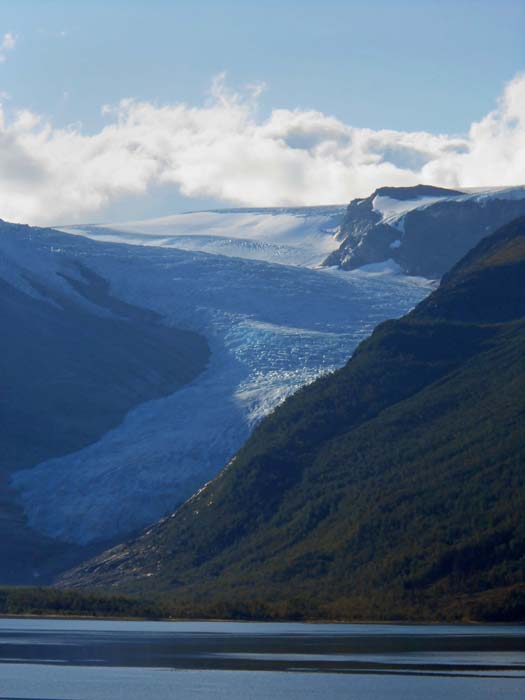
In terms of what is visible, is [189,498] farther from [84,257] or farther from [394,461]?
[84,257]

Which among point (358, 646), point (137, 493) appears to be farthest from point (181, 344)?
point (358, 646)

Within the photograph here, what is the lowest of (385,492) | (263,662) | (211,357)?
(263,662)

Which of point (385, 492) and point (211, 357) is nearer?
point (385, 492)

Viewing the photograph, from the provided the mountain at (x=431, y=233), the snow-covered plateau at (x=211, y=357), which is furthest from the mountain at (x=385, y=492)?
the mountain at (x=431, y=233)

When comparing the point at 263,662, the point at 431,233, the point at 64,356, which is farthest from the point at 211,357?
the point at 263,662

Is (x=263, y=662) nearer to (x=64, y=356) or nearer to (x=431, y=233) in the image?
(x=64, y=356)

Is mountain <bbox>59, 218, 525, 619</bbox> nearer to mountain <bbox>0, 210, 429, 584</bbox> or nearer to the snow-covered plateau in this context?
the snow-covered plateau

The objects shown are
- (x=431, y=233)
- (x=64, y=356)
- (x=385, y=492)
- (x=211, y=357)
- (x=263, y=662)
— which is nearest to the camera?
(x=263, y=662)
